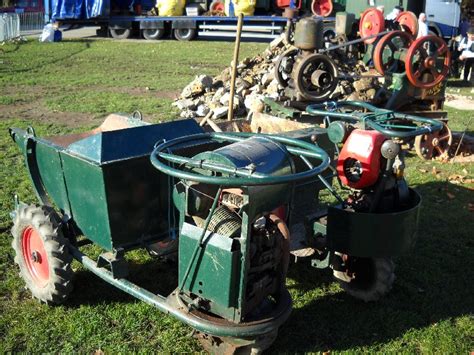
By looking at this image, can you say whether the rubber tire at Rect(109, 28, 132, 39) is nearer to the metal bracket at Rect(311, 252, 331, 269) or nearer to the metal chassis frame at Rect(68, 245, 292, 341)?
the metal bracket at Rect(311, 252, 331, 269)

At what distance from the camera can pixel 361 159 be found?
402 centimetres

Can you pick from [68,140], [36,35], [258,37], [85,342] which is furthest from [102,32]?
[85,342]

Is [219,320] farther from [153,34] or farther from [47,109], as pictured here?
[153,34]

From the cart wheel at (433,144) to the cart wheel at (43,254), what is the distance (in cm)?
574

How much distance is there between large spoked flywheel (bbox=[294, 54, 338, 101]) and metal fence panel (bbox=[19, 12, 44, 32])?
68.6 feet

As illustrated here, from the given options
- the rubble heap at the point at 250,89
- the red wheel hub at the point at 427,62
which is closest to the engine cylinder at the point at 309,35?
the rubble heap at the point at 250,89

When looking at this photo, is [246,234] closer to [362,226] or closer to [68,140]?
[362,226]

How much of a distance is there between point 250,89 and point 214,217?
297 inches

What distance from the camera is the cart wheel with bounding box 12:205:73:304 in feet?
13.3

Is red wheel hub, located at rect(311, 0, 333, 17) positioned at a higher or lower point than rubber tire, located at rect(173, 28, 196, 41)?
higher

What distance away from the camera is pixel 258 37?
74.9 ft

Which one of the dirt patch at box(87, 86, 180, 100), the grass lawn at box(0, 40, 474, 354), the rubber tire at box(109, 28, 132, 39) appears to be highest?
the rubber tire at box(109, 28, 132, 39)

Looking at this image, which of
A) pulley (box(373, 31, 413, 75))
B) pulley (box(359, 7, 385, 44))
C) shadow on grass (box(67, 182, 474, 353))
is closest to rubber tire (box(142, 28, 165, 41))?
pulley (box(359, 7, 385, 44))

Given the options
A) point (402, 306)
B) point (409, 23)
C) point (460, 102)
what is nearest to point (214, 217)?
point (402, 306)
